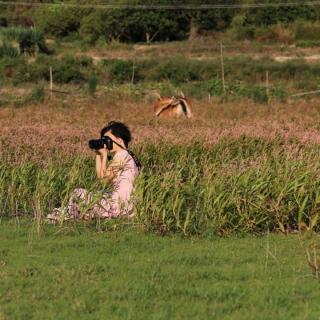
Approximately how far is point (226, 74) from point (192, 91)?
10.2 metres

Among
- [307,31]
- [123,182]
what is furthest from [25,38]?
[123,182]

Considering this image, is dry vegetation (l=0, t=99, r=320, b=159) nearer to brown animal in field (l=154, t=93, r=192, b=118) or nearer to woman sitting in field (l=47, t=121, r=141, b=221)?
brown animal in field (l=154, t=93, r=192, b=118)

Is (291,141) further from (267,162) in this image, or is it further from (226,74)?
(226,74)

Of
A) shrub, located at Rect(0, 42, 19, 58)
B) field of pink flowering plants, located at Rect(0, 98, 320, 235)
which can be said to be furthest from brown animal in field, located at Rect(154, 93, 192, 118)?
shrub, located at Rect(0, 42, 19, 58)

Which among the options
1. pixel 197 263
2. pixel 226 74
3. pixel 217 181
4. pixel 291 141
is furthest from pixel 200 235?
pixel 226 74

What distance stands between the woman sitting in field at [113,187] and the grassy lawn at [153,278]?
2.10 ft

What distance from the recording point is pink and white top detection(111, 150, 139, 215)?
25.6ft

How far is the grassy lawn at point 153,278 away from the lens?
183 inches

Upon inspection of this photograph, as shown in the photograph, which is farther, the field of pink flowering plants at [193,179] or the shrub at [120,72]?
the shrub at [120,72]

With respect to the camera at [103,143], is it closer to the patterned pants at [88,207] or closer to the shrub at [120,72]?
the patterned pants at [88,207]

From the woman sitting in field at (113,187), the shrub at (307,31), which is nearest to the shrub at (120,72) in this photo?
the shrub at (307,31)

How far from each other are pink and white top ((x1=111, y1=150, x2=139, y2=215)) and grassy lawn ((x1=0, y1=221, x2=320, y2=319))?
0.69m

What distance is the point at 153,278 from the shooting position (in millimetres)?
5352

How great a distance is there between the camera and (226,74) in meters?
38.7
